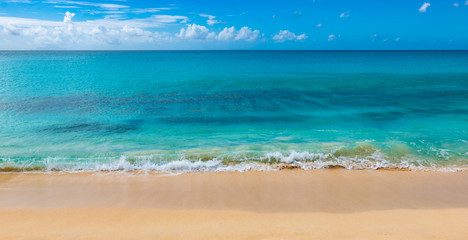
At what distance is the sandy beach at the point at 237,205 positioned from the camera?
5.95m

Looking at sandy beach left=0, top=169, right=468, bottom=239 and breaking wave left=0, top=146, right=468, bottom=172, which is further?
breaking wave left=0, top=146, right=468, bottom=172

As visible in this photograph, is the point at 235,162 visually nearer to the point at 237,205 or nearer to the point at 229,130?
the point at 237,205

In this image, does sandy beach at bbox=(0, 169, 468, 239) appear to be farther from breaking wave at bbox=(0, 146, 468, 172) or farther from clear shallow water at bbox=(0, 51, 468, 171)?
clear shallow water at bbox=(0, 51, 468, 171)

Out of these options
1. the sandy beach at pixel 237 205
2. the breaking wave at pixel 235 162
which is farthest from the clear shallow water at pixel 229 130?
the sandy beach at pixel 237 205

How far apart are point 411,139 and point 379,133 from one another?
1.33 meters

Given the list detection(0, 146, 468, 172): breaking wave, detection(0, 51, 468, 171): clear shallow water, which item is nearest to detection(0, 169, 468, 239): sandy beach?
detection(0, 146, 468, 172): breaking wave

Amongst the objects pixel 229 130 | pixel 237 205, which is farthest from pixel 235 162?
pixel 229 130

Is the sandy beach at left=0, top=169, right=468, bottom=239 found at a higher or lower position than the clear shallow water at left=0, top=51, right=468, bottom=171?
lower

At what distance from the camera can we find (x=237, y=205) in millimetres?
7234

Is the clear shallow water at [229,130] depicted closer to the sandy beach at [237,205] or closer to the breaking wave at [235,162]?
the breaking wave at [235,162]

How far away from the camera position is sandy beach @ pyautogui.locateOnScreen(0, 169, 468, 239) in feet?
19.5

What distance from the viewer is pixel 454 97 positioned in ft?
70.7

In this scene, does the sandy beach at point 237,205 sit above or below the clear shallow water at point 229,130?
below

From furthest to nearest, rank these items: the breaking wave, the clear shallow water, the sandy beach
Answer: the clear shallow water, the breaking wave, the sandy beach
